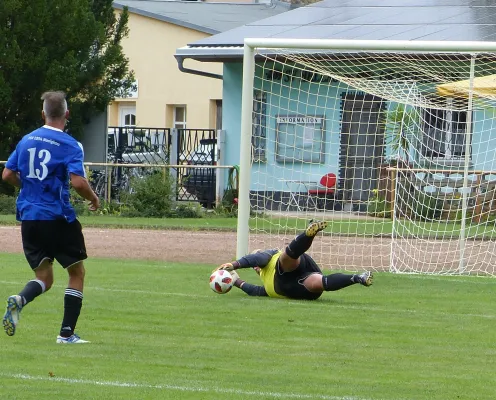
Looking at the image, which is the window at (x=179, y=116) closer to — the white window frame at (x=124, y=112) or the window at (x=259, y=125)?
the white window frame at (x=124, y=112)

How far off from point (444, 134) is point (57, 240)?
12.5 meters

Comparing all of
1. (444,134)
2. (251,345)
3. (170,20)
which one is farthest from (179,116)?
(251,345)

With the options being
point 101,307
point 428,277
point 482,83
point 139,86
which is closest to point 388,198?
point 482,83

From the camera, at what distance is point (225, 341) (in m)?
9.54

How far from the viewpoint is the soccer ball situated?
12367 millimetres

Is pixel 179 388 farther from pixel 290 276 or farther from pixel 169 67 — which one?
pixel 169 67

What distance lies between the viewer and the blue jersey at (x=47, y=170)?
9.02 metres

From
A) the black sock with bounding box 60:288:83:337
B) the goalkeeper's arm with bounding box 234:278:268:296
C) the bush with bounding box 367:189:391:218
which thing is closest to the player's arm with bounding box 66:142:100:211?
the black sock with bounding box 60:288:83:337

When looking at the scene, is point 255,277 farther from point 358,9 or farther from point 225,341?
point 358,9

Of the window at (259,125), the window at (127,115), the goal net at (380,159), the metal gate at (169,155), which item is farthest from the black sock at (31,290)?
the window at (127,115)

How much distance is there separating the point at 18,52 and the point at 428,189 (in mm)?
10878

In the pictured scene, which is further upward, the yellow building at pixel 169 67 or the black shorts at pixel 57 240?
the yellow building at pixel 169 67

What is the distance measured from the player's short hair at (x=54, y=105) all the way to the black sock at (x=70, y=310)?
4.49ft

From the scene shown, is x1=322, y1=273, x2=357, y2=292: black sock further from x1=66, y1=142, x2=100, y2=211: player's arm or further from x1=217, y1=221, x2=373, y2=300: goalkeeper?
x1=66, y1=142, x2=100, y2=211: player's arm
